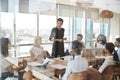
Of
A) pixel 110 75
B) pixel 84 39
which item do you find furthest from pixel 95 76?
pixel 84 39

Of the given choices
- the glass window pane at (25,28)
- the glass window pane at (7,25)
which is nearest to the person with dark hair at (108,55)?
the glass window pane at (25,28)

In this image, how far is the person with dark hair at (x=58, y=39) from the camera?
1.28 m

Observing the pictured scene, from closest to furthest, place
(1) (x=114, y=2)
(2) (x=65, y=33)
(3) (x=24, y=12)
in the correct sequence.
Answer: (1) (x=114, y=2) < (2) (x=65, y=33) < (3) (x=24, y=12)

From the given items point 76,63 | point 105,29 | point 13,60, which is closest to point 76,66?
point 76,63

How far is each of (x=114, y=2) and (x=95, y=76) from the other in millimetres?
477

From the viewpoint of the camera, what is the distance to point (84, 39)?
1185 mm

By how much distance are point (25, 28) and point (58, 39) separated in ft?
0.92

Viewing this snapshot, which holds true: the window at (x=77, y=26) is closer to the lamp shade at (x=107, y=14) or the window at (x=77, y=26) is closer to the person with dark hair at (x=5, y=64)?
the lamp shade at (x=107, y=14)

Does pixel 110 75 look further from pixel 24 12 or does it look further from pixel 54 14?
pixel 24 12

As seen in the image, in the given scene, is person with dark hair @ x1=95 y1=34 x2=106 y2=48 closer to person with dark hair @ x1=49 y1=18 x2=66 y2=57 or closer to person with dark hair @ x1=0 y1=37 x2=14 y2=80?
person with dark hair @ x1=49 y1=18 x2=66 y2=57

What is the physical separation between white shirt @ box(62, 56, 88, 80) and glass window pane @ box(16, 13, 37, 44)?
368mm

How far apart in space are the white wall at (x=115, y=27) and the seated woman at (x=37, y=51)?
0.51 metres

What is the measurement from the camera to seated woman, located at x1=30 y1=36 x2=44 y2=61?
1350 mm

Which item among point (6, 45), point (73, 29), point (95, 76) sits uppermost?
point (73, 29)
